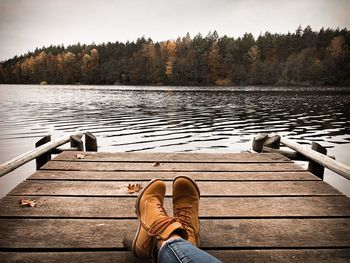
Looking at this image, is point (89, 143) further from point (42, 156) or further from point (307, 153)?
point (307, 153)

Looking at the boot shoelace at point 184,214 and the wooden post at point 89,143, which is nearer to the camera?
the boot shoelace at point 184,214

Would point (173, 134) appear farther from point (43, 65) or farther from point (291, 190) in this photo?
point (43, 65)

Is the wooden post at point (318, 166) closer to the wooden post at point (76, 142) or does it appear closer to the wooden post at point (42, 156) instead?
the wooden post at point (76, 142)

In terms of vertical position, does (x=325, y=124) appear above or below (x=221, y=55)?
below

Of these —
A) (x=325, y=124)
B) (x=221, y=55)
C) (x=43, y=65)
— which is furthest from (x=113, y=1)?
(x=325, y=124)

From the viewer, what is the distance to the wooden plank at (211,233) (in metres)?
1.91

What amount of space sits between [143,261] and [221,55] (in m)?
91.5

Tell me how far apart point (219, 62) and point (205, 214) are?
89265 mm

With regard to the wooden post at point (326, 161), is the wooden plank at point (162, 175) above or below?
below

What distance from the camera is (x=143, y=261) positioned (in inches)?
69.4

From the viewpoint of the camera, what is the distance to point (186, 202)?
2.00 metres

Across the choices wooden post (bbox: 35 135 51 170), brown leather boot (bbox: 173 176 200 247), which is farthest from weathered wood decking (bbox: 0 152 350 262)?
wooden post (bbox: 35 135 51 170)

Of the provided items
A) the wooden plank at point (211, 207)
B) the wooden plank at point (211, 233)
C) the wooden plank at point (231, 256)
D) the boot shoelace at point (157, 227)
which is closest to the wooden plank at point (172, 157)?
the wooden plank at point (211, 207)

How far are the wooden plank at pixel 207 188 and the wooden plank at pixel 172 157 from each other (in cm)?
91
